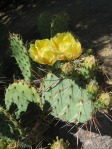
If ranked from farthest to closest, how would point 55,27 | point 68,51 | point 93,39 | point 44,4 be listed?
point 44,4 < point 93,39 < point 55,27 < point 68,51

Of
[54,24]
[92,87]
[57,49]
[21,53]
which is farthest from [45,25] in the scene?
[92,87]

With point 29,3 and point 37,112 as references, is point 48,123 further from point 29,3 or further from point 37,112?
point 29,3

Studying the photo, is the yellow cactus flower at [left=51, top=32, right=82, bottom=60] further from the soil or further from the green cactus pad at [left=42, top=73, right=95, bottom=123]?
the soil

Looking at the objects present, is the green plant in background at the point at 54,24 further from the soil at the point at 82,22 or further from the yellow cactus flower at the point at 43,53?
the yellow cactus flower at the point at 43,53

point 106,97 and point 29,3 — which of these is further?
point 29,3

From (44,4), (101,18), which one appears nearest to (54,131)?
(101,18)
